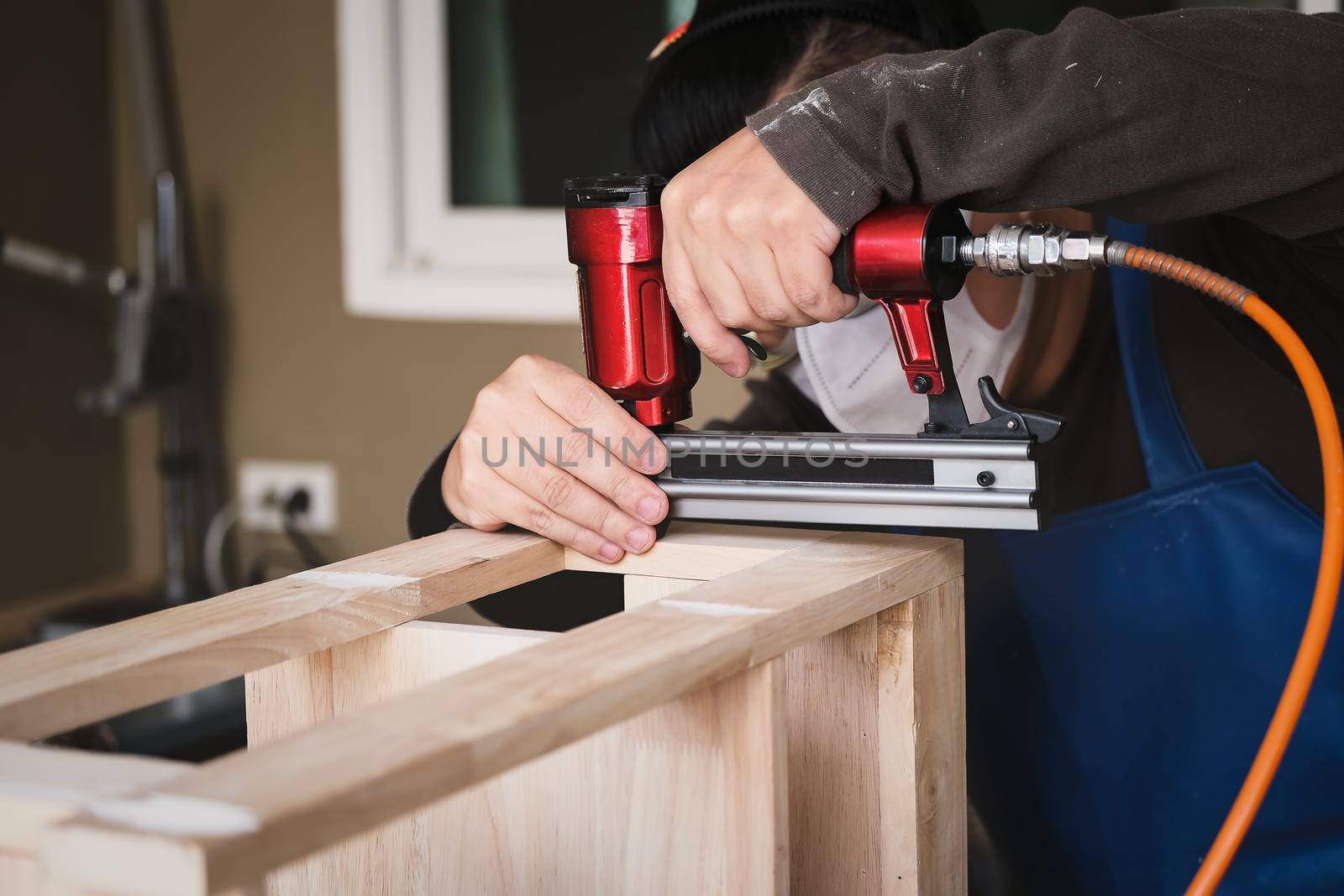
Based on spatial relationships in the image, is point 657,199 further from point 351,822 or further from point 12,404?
point 12,404

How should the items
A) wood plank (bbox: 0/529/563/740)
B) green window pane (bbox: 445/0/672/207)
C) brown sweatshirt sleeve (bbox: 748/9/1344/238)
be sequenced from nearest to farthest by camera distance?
1. wood plank (bbox: 0/529/563/740)
2. brown sweatshirt sleeve (bbox: 748/9/1344/238)
3. green window pane (bbox: 445/0/672/207)

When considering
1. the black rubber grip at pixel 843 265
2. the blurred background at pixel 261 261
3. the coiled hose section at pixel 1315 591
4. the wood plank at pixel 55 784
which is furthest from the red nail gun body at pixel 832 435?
the blurred background at pixel 261 261

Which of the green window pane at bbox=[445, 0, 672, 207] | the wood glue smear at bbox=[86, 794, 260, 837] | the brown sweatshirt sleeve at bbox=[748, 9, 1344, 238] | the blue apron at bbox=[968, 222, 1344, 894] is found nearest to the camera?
the wood glue smear at bbox=[86, 794, 260, 837]

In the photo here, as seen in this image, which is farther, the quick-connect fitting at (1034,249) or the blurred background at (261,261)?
the blurred background at (261,261)

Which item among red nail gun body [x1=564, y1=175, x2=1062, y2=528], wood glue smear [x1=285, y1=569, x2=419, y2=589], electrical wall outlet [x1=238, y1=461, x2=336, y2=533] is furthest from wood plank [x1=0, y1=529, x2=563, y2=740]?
electrical wall outlet [x1=238, y1=461, x2=336, y2=533]

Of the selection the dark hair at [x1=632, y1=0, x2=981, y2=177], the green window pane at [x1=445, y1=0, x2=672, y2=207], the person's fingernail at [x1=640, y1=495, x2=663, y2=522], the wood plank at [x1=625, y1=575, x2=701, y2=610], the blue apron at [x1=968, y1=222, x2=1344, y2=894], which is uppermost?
the green window pane at [x1=445, y1=0, x2=672, y2=207]

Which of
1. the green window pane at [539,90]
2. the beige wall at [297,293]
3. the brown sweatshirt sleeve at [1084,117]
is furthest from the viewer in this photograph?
the beige wall at [297,293]

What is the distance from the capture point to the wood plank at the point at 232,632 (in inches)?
20.6

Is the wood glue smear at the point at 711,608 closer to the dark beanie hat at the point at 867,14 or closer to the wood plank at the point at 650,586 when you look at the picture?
the wood plank at the point at 650,586

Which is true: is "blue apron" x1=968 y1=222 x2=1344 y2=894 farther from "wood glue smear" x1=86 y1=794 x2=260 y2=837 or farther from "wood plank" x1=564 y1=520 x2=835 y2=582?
"wood glue smear" x1=86 y1=794 x2=260 y2=837

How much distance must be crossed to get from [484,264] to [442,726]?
1557 millimetres

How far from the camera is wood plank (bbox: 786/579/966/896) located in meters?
0.67

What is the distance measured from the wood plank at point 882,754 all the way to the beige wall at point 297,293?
51.2 inches

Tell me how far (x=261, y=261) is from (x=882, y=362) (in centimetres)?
141
